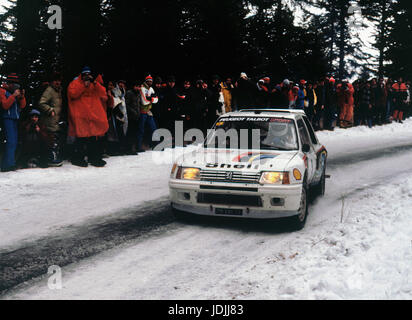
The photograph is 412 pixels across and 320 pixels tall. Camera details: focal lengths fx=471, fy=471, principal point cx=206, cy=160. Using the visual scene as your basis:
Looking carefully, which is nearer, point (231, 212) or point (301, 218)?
point (231, 212)

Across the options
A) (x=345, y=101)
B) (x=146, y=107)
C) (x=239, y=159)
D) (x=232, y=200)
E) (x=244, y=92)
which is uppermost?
(x=244, y=92)

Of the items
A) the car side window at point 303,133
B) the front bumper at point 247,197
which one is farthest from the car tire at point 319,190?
the front bumper at point 247,197

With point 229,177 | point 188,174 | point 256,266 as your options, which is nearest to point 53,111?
point 188,174

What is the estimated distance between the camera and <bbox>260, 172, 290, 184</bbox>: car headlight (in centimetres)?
617

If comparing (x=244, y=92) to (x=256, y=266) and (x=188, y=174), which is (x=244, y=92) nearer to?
(x=188, y=174)

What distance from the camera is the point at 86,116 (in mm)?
10914

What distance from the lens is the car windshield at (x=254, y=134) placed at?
7.16m

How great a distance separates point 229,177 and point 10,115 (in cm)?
580

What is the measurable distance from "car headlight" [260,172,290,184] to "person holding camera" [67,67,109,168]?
597 cm

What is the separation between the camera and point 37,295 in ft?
14.1

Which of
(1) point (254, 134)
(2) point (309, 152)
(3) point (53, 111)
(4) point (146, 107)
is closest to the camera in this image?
(1) point (254, 134)

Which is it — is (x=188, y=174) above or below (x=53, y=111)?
below

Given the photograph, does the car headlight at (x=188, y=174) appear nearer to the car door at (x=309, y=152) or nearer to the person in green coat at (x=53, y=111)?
the car door at (x=309, y=152)

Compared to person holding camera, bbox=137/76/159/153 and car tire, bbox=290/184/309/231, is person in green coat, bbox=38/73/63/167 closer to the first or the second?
person holding camera, bbox=137/76/159/153
